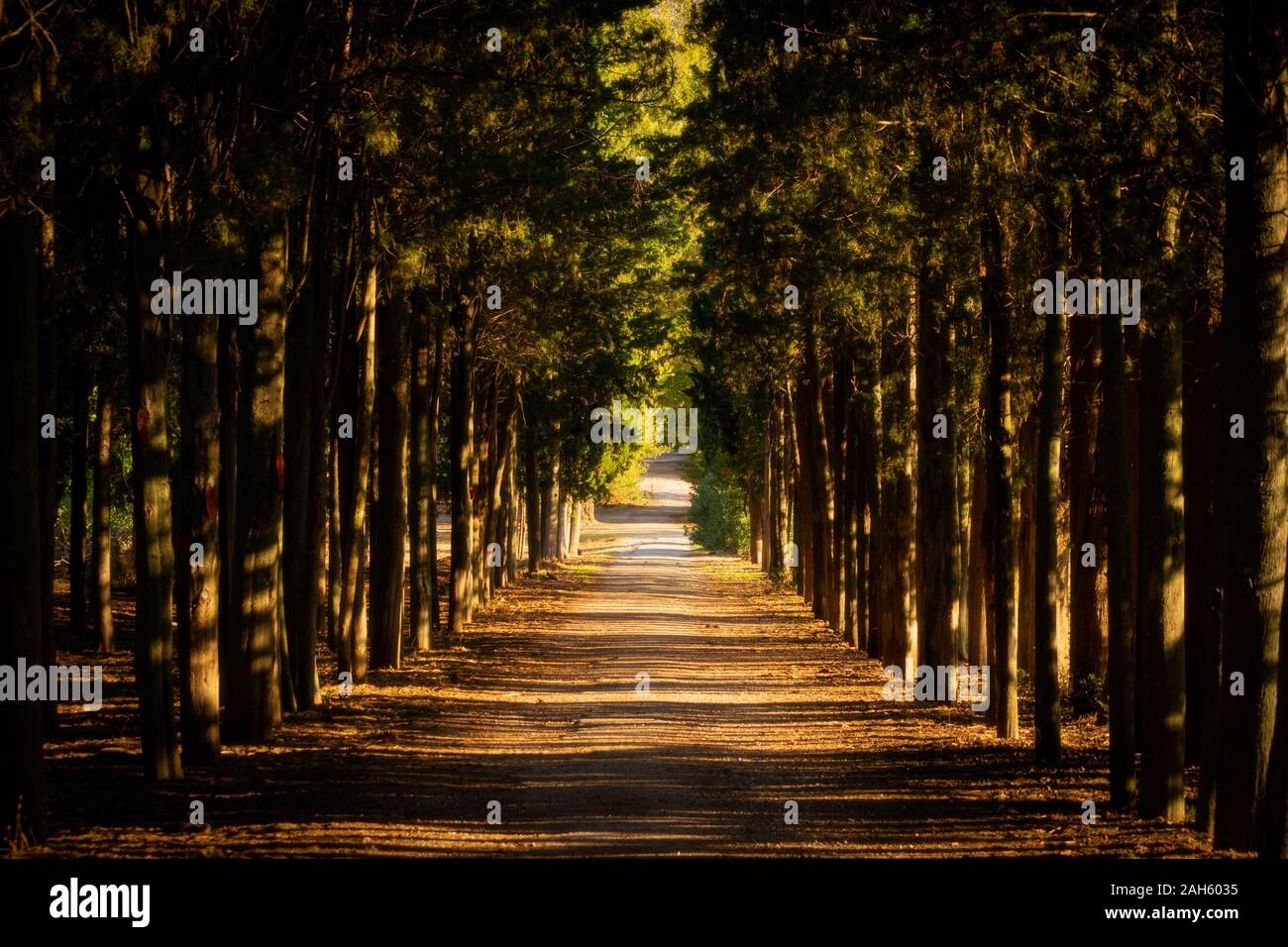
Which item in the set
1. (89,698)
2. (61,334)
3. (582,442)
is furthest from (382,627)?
(582,442)

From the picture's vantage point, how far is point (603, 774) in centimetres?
1531

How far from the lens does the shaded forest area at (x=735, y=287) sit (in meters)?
11.4

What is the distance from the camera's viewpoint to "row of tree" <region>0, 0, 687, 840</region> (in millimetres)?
12883

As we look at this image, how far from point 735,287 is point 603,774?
46.4ft

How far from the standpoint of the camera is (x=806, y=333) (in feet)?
105

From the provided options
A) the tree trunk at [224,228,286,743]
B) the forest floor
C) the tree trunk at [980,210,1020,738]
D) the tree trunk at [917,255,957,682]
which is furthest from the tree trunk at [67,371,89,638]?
the tree trunk at [980,210,1020,738]

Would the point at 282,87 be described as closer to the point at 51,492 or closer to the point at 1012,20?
the point at 51,492

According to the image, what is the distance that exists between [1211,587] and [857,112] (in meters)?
7.52

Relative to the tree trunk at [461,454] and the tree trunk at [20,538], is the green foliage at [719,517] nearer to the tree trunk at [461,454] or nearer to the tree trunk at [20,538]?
the tree trunk at [461,454]

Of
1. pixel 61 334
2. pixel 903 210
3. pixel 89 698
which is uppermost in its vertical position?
pixel 903 210

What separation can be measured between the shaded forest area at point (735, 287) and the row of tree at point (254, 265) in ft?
0.18

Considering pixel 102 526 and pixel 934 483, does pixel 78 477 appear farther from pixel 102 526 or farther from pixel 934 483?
pixel 934 483

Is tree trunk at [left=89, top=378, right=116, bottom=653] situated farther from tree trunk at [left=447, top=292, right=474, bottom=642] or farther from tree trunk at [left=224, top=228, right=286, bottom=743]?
tree trunk at [left=447, top=292, right=474, bottom=642]

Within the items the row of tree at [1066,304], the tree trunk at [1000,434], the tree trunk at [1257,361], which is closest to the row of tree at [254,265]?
the row of tree at [1066,304]
